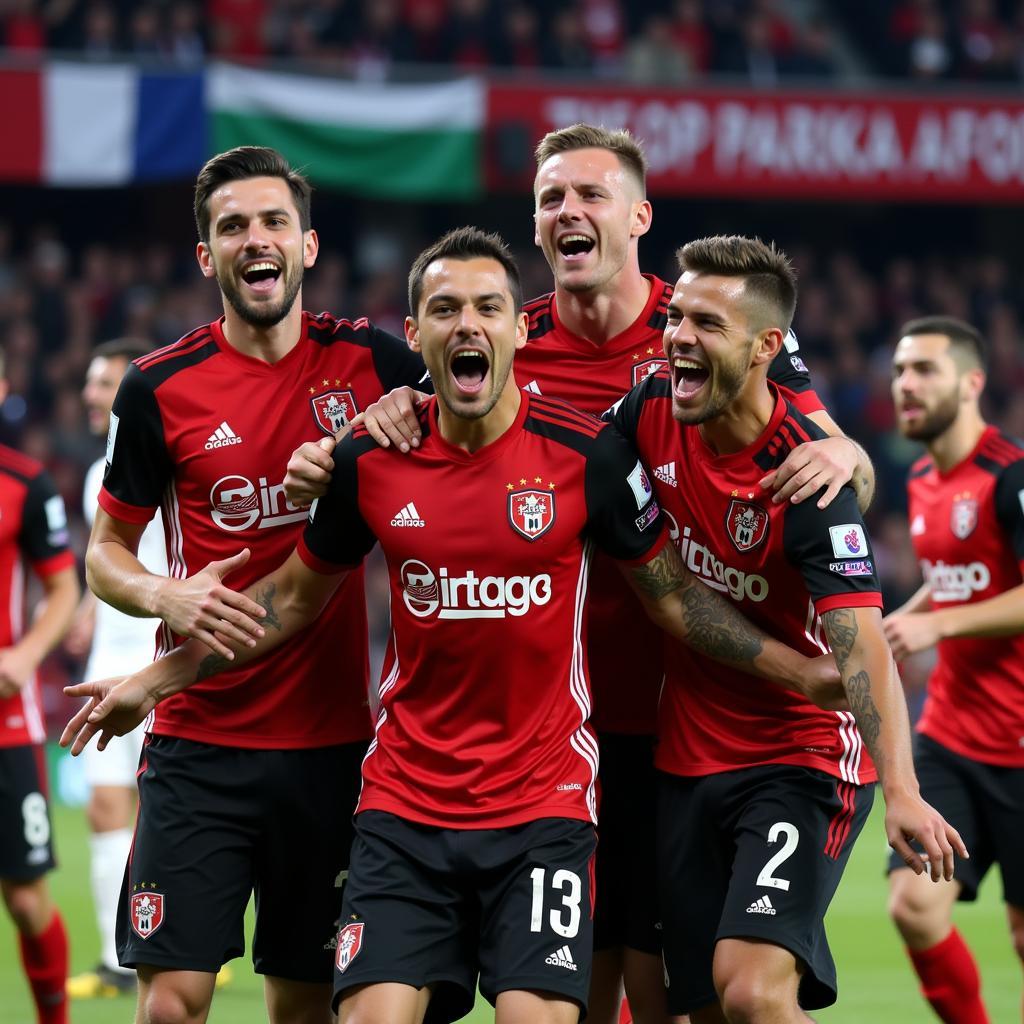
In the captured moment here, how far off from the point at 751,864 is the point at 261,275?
79.0 inches

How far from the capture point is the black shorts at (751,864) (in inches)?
179

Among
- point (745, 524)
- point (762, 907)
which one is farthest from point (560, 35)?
point (762, 907)

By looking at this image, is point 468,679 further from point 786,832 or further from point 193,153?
point 193,153

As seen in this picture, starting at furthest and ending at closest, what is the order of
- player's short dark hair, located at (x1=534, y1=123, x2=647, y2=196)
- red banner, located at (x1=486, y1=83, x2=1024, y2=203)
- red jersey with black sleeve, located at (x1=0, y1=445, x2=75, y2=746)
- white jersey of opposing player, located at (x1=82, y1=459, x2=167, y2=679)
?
red banner, located at (x1=486, y1=83, x2=1024, y2=203)
white jersey of opposing player, located at (x1=82, y1=459, x2=167, y2=679)
red jersey with black sleeve, located at (x1=0, y1=445, x2=75, y2=746)
player's short dark hair, located at (x1=534, y1=123, x2=647, y2=196)

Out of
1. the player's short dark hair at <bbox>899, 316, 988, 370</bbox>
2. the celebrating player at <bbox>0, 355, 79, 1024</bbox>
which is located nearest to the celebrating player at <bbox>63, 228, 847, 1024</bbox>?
the celebrating player at <bbox>0, 355, 79, 1024</bbox>

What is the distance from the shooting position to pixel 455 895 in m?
4.38

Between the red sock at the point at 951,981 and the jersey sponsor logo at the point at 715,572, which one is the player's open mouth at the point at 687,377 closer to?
the jersey sponsor logo at the point at 715,572

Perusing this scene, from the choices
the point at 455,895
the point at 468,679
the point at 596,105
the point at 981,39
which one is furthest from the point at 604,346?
the point at 981,39

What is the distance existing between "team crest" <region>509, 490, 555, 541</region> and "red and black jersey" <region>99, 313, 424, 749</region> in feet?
2.29

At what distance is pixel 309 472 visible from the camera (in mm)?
4523

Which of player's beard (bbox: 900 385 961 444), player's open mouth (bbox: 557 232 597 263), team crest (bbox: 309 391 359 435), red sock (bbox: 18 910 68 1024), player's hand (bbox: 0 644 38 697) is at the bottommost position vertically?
red sock (bbox: 18 910 68 1024)

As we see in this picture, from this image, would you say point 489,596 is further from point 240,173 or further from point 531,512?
point 240,173

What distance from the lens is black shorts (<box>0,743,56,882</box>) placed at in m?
6.45

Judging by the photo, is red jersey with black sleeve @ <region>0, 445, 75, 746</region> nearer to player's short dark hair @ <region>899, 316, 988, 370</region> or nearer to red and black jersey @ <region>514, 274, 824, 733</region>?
red and black jersey @ <region>514, 274, 824, 733</region>
